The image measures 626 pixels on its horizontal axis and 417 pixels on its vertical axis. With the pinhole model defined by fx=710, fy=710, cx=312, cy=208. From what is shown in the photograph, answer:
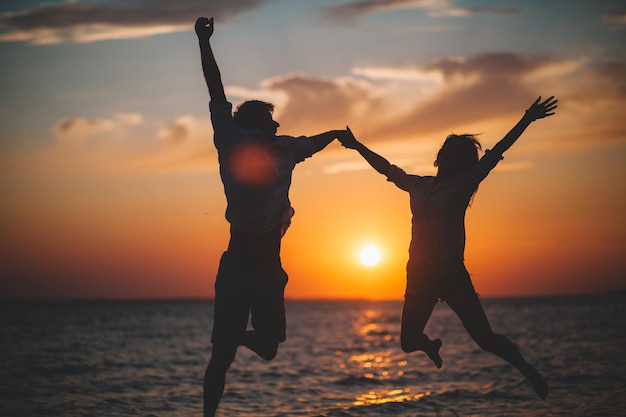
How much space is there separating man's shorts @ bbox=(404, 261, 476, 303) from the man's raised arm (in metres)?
2.57

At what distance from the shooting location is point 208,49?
5992 mm

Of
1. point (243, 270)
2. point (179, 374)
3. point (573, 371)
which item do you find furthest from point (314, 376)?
point (243, 270)

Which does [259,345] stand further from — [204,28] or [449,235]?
[204,28]

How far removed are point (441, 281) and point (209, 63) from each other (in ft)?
9.86

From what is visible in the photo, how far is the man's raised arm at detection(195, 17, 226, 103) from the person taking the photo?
592cm

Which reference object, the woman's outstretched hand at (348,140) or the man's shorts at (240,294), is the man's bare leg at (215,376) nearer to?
the man's shorts at (240,294)

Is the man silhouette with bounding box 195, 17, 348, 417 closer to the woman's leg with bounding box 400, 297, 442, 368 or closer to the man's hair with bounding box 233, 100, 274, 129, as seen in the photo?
the man's hair with bounding box 233, 100, 274, 129

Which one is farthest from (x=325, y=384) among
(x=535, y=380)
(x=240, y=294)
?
(x=240, y=294)

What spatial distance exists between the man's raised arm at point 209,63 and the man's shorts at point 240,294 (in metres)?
1.34

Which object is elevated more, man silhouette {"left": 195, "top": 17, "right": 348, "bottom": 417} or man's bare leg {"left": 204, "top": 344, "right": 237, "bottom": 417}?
man silhouette {"left": 195, "top": 17, "right": 348, "bottom": 417}

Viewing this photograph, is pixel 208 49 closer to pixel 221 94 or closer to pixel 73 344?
pixel 221 94

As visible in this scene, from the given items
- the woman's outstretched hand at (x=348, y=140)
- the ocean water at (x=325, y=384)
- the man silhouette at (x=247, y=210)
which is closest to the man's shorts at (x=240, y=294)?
the man silhouette at (x=247, y=210)

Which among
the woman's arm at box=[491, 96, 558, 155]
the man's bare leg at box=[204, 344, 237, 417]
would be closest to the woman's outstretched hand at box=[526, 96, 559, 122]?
the woman's arm at box=[491, 96, 558, 155]

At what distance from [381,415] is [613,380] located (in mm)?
6639
